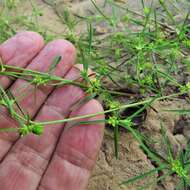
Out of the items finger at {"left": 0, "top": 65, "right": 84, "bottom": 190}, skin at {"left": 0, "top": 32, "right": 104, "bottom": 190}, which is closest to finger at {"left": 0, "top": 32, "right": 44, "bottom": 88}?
skin at {"left": 0, "top": 32, "right": 104, "bottom": 190}

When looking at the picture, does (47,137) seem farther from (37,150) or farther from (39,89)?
(39,89)

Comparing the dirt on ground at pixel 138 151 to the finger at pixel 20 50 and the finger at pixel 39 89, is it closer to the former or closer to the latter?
the finger at pixel 39 89

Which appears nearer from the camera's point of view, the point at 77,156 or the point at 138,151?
the point at 77,156

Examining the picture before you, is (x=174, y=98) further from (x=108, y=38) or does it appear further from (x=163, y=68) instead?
(x=108, y=38)

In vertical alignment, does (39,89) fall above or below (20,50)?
below

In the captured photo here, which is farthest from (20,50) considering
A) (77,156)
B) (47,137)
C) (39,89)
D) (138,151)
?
(138,151)

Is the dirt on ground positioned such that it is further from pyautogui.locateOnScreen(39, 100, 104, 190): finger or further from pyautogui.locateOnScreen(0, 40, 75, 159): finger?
pyautogui.locateOnScreen(0, 40, 75, 159): finger

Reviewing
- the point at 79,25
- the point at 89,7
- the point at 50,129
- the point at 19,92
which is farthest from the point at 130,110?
the point at 89,7
